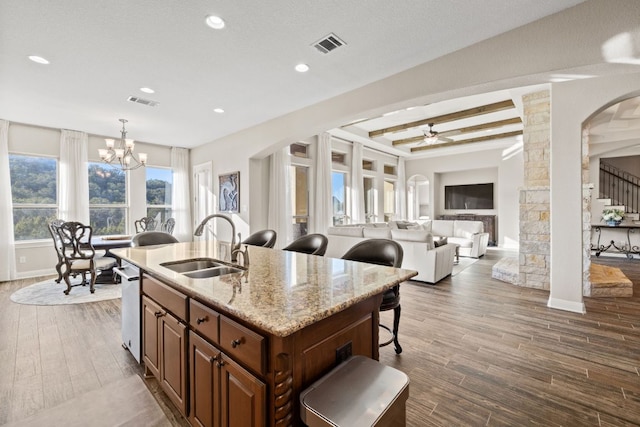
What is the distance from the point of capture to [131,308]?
2.29m

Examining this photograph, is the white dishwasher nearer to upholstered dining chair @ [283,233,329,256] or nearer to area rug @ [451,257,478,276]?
upholstered dining chair @ [283,233,329,256]

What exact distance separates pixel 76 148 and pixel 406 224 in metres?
7.92

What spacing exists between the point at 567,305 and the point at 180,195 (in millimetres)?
7611

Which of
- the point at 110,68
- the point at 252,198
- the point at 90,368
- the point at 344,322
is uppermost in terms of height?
the point at 110,68

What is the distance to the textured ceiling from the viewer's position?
7.30 feet

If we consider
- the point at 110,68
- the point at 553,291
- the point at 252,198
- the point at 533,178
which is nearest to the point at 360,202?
the point at 252,198

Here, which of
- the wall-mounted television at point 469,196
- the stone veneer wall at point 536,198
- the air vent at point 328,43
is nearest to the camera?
the air vent at point 328,43

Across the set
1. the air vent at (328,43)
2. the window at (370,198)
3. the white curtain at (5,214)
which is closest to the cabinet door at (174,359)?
the air vent at (328,43)

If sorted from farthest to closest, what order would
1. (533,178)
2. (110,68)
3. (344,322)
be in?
(533,178) < (110,68) < (344,322)

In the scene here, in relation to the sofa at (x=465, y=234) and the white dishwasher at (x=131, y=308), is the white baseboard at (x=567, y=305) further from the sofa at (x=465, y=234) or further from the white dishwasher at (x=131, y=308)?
the white dishwasher at (x=131, y=308)

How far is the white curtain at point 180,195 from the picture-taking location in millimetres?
6996

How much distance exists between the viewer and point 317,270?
1.80 meters

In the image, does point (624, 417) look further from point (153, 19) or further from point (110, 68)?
point (110, 68)

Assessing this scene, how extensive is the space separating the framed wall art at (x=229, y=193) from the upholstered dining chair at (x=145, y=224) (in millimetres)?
1433
